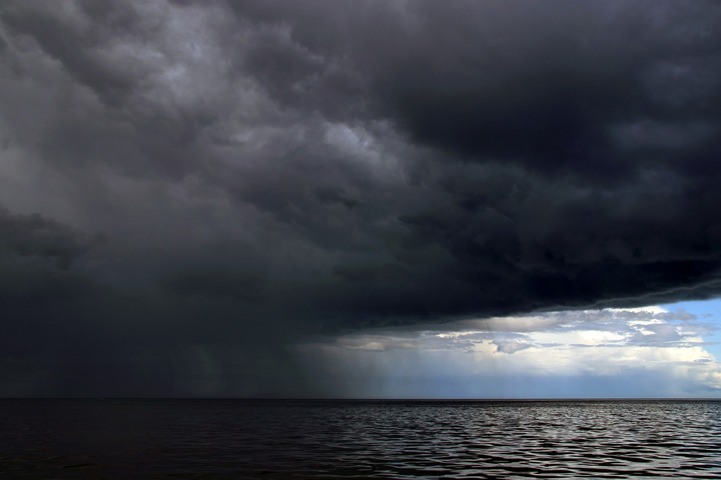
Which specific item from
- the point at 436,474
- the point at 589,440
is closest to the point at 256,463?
the point at 436,474

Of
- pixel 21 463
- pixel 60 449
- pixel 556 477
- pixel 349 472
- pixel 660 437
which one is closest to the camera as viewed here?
pixel 556 477

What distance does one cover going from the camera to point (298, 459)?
1556 inches

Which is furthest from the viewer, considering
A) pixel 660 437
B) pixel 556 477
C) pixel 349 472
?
pixel 660 437

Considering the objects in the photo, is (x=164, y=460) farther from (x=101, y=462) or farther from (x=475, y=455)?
(x=475, y=455)

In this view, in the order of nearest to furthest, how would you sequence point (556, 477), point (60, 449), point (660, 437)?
1. point (556, 477)
2. point (60, 449)
3. point (660, 437)

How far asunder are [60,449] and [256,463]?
2043 centimetres

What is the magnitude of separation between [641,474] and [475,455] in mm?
12582

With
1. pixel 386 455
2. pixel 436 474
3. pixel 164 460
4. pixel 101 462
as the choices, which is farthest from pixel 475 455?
pixel 101 462

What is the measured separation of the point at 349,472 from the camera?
108ft

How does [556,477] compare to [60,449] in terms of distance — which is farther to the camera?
[60,449]

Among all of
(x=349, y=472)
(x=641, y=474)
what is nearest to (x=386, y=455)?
(x=349, y=472)

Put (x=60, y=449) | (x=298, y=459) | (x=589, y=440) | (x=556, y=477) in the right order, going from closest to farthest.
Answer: (x=556, y=477)
(x=298, y=459)
(x=60, y=449)
(x=589, y=440)

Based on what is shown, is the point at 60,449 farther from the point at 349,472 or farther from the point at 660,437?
the point at 660,437

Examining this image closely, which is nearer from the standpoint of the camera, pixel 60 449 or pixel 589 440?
pixel 60 449
